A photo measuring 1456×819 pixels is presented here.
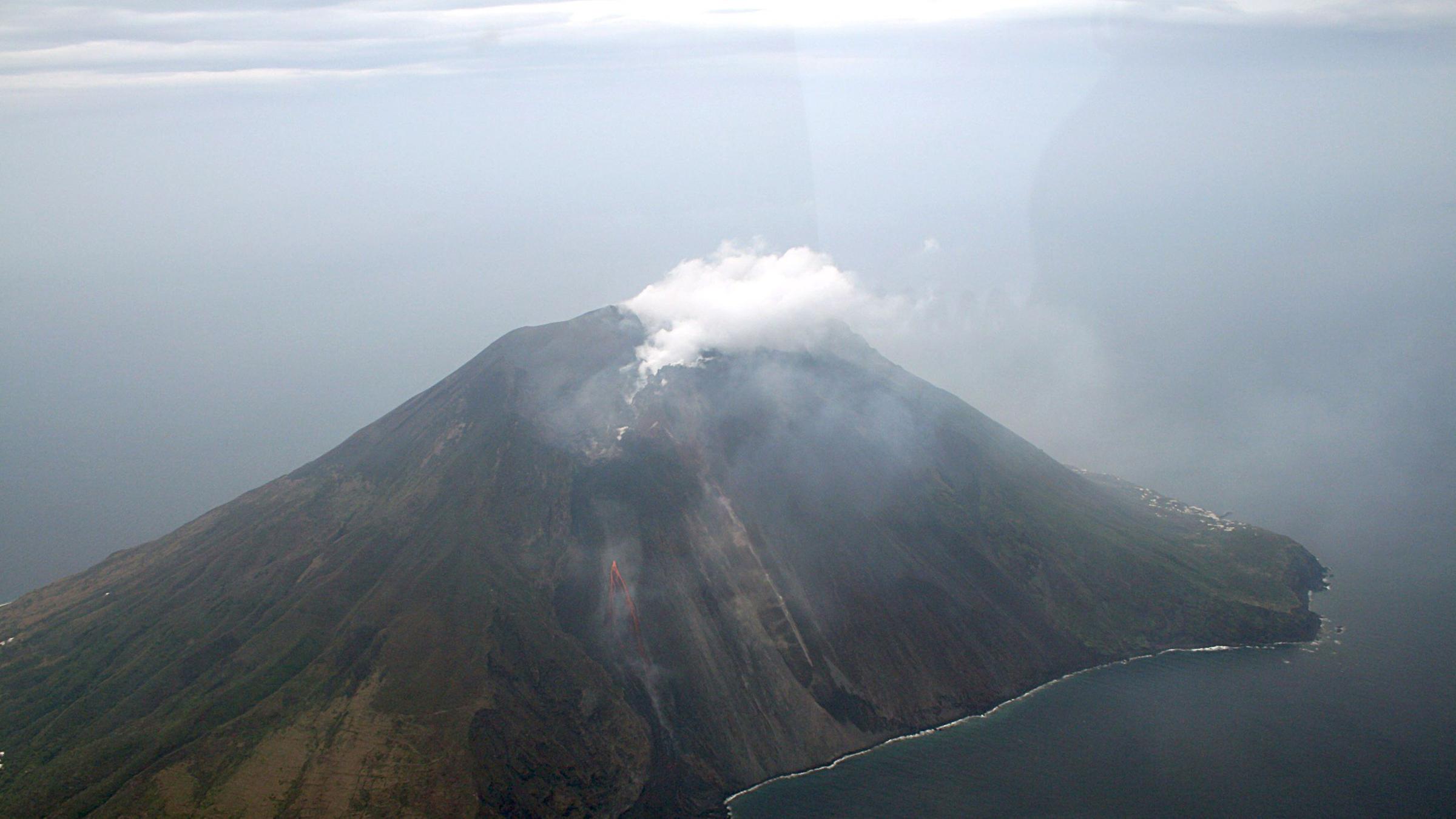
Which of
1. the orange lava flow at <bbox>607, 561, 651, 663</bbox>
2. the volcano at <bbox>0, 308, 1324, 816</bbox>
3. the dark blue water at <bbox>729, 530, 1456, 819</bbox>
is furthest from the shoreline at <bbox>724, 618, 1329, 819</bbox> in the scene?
the orange lava flow at <bbox>607, 561, 651, 663</bbox>

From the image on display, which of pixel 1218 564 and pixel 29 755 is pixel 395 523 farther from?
pixel 1218 564

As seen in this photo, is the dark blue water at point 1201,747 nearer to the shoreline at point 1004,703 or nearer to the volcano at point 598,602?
the shoreline at point 1004,703

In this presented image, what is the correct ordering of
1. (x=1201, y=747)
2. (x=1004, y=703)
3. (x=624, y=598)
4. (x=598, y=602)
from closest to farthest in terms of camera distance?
(x=1201, y=747) < (x=598, y=602) < (x=1004, y=703) < (x=624, y=598)

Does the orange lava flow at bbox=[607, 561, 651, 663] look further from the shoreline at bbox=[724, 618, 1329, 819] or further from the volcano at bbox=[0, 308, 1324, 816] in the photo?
the shoreline at bbox=[724, 618, 1329, 819]

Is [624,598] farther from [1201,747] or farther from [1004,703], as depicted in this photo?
[1201,747]

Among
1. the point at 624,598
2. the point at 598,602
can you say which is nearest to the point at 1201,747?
the point at 624,598

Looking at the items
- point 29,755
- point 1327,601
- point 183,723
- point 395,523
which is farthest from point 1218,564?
point 29,755
